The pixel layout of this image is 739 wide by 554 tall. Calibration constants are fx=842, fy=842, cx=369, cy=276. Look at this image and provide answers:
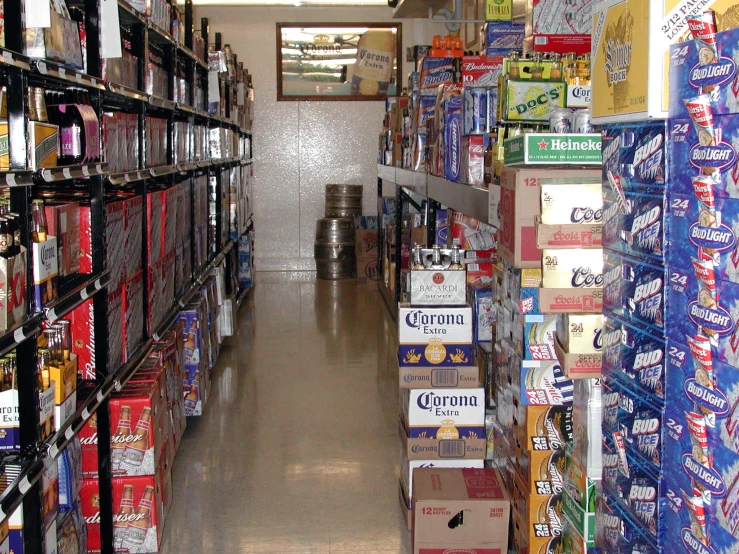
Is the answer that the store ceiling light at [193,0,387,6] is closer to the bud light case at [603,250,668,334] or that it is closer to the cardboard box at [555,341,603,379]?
the cardboard box at [555,341,603,379]

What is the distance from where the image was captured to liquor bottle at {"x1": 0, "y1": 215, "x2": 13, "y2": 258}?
218 cm

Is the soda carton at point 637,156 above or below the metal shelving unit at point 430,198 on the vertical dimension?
above

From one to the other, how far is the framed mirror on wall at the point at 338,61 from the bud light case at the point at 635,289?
9.42 metres

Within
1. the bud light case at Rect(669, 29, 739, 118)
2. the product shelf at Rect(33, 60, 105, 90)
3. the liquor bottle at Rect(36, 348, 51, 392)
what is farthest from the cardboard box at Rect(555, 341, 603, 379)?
the product shelf at Rect(33, 60, 105, 90)

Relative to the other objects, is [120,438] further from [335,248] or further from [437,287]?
[335,248]

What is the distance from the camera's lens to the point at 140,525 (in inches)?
132

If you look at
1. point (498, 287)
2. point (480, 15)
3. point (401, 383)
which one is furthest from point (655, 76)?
point (480, 15)

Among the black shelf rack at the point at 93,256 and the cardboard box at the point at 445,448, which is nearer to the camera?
the black shelf rack at the point at 93,256

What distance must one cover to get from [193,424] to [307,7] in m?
7.59

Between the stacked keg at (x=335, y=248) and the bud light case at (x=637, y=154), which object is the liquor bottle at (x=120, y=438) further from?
the stacked keg at (x=335, y=248)

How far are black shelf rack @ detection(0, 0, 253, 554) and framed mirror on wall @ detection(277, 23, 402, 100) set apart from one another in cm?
645

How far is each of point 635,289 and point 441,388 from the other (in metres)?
1.66

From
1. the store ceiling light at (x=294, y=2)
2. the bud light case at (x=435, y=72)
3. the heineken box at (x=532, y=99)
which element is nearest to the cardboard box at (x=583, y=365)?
the heineken box at (x=532, y=99)

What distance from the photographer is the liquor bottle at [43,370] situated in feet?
8.19
